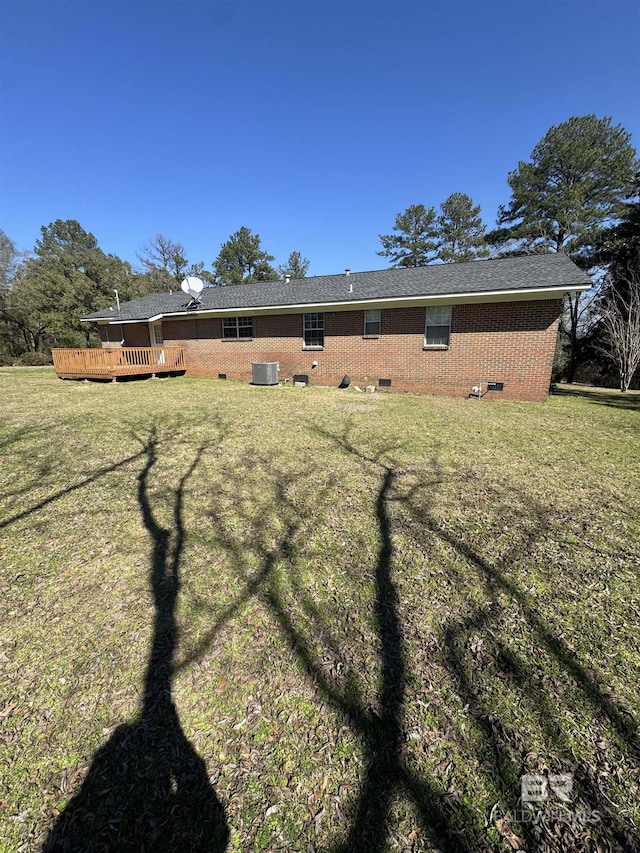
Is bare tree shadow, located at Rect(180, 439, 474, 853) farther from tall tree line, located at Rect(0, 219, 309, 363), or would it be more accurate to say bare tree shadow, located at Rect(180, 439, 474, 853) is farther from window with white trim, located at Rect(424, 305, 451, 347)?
tall tree line, located at Rect(0, 219, 309, 363)

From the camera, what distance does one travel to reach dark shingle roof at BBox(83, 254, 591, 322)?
10.3 metres

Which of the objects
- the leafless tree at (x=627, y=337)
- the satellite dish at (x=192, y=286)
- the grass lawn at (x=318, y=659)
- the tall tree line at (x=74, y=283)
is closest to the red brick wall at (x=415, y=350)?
the satellite dish at (x=192, y=286)

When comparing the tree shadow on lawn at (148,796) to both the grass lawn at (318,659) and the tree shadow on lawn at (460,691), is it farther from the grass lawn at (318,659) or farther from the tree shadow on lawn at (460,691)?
the tree shadow on lawn at (460,691)

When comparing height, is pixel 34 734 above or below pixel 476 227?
below

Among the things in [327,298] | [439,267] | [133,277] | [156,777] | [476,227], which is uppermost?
[476,227]

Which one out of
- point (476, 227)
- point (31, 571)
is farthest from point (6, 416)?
point (476, 227)

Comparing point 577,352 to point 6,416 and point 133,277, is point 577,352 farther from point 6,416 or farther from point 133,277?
point 133,277

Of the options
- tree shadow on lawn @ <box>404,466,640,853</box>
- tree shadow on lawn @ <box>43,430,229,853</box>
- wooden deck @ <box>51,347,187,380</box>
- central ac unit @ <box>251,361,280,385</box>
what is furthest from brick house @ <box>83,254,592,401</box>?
tree shadow on lawn @ <box>43,430,229,853</box>

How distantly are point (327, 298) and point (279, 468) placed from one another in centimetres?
958

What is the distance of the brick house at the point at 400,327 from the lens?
10.4 metres

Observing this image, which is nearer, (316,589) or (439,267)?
(316,589)

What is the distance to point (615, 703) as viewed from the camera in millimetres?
1855

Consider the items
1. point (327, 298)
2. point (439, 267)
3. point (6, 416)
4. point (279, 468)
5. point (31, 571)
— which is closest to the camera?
point (31, 571)

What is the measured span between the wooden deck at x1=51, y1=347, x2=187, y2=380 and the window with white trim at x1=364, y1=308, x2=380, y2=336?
9274 millimetres
